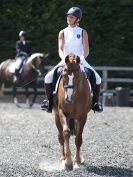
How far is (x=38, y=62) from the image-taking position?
873 inches

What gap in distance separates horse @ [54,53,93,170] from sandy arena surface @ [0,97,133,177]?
34 cm

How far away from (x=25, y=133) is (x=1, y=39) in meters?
13.1

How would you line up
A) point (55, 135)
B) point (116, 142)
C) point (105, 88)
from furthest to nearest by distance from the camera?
point (105, 88)
point (55, 135)
point (116, 142)

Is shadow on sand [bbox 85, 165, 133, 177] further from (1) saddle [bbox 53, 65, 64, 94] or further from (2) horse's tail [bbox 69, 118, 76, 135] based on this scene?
(1) saddle [bbox 53, 65, 64, 94]

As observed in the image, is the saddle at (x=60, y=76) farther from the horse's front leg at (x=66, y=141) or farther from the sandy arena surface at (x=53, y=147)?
the sandy arena surface at (x=53, y=147)

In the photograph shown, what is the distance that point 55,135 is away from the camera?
13.7 metres

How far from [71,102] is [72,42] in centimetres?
116

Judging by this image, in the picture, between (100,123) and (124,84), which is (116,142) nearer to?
(100,123)

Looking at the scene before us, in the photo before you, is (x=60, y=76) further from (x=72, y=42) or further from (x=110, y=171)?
(x=110, y=171)

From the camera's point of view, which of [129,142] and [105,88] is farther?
[105,88]

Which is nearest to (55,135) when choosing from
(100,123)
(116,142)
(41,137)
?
(41,137)

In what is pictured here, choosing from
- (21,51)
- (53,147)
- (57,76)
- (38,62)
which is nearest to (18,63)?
(21,51)

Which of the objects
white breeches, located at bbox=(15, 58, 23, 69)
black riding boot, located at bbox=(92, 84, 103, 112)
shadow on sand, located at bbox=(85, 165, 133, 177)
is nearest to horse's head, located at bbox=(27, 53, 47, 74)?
white breeches, located at bbox=(15, 58, 23, 69)

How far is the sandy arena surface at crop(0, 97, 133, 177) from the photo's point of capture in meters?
9.35
